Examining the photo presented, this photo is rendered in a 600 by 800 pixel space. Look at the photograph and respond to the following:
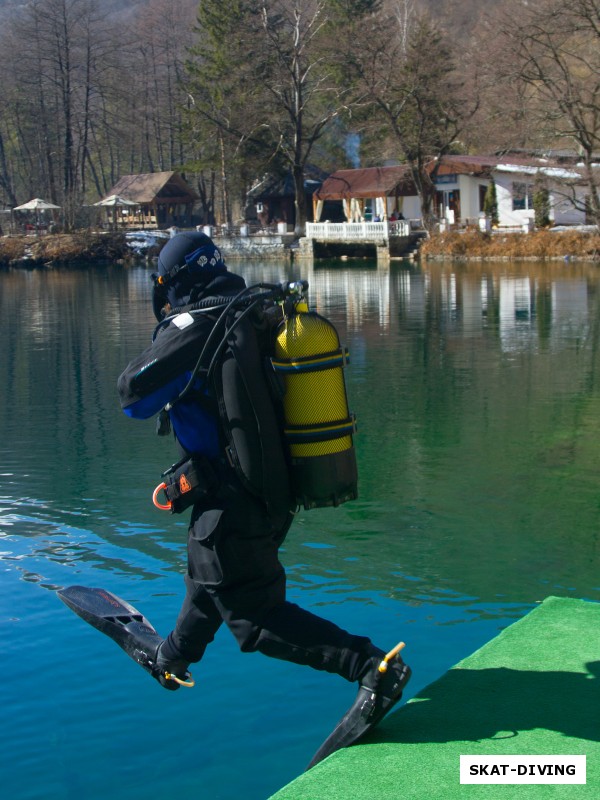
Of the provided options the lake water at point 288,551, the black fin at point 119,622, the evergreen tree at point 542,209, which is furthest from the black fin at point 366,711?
the evergreen tree at point 542,209

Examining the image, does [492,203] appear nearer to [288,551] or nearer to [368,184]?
[368,184]

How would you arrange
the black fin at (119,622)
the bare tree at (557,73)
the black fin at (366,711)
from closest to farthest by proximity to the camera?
the black fin at (366,711) → the black fin at (119,622) → the bare tree at (557,73)

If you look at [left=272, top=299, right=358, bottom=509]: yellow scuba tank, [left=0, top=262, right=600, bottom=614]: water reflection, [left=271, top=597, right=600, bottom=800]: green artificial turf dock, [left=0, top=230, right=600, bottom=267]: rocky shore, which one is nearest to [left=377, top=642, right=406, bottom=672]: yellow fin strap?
[left=271, top=597, right=600, bottom=800]: green artificial turf dock

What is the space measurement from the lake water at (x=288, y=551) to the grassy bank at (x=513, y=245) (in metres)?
25.5

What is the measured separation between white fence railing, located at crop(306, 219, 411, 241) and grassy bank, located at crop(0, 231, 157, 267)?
12.2m

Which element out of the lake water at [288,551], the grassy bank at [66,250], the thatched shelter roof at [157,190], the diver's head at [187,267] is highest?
the thatched shelter roof at [157,190]

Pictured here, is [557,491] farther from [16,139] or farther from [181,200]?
[16,139]

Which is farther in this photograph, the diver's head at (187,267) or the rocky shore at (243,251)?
the rocky shore at (243,251)

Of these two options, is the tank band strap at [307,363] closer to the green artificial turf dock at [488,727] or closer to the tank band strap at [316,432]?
the tank band strap at [316,432]

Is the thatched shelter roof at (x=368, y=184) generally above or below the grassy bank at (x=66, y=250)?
above

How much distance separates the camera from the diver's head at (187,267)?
394 cm

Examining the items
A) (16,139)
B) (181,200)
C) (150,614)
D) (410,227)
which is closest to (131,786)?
(150,614)

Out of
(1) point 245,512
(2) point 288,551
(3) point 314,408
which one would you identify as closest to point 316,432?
(3) point 314,408

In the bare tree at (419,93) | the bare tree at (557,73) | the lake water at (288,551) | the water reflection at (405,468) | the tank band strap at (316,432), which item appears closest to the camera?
the tank band strap at (316,432)
